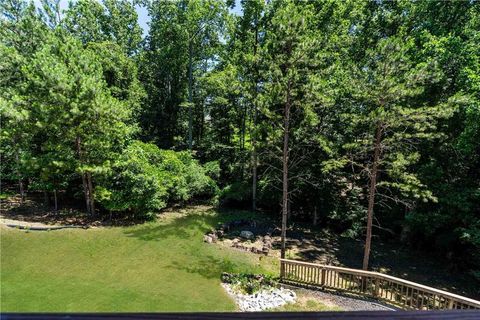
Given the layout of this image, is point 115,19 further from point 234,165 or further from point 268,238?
point 268,238

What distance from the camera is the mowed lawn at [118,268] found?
602 centimetres

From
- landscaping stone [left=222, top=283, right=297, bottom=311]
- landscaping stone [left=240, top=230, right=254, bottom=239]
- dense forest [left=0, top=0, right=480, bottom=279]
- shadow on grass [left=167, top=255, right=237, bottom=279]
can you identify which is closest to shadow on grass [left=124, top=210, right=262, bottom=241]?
dense forest [left=0, top=0, right=480, bottom=279]

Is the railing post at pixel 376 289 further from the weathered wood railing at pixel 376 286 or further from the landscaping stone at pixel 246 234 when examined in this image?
the landscaping stone at pixel 246 234

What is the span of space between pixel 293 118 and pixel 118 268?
7439 mm

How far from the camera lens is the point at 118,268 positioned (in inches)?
329

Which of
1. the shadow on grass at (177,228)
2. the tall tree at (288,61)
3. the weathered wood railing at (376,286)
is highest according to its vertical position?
the tall tree at (288,61)

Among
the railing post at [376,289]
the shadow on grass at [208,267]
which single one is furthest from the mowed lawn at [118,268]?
the railing post at [376,289]

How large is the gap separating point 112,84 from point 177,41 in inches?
235

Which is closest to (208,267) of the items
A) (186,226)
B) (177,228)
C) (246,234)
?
(246,234)

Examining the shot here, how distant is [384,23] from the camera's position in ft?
49.1

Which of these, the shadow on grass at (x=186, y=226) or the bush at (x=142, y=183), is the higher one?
the bush at (x=142, y=183)

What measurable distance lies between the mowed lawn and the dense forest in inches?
82.4

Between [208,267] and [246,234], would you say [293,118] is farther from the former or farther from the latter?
[208,267]

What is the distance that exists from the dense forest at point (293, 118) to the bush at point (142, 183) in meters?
0.07
